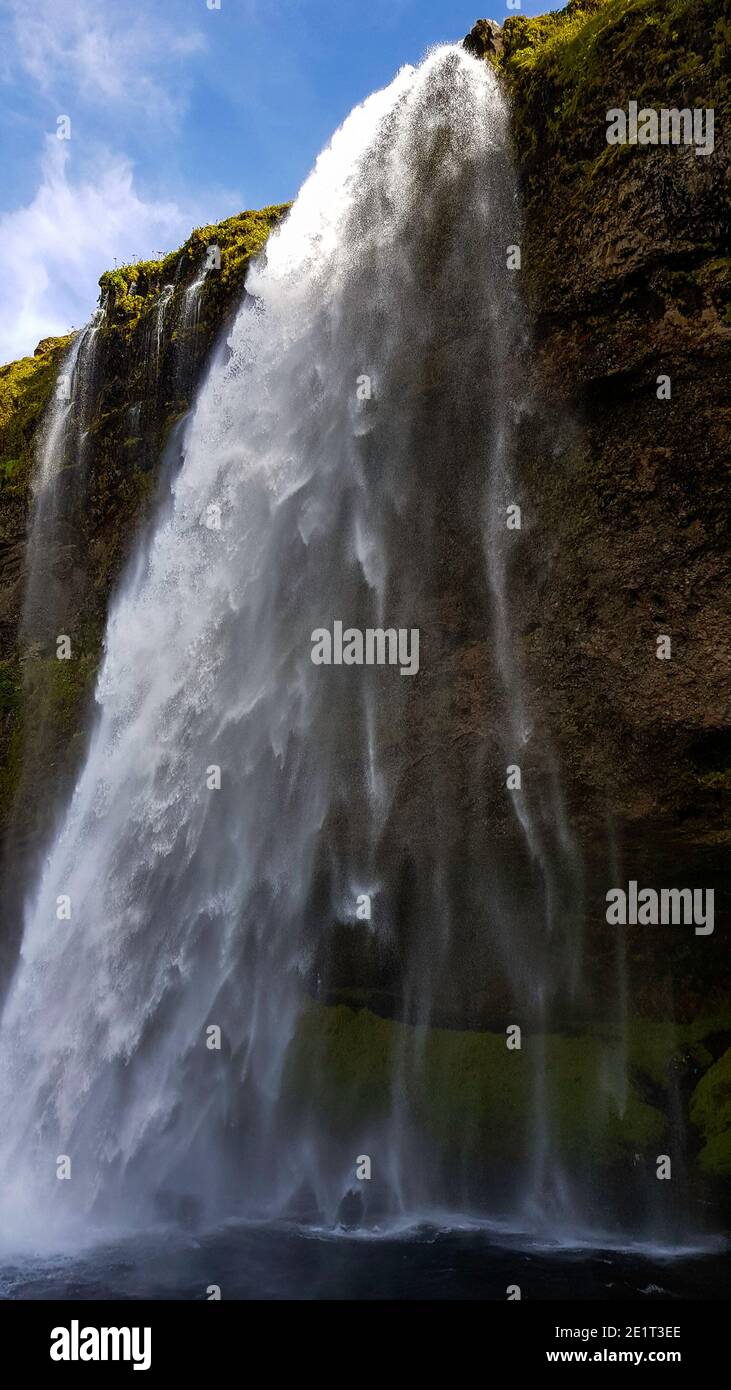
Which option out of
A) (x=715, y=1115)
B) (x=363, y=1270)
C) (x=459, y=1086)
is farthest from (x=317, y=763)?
(x=715, y=1115)

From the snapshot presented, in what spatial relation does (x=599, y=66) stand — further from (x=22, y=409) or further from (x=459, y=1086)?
(x=22, y=409)

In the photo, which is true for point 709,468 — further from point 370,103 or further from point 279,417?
point 370,103

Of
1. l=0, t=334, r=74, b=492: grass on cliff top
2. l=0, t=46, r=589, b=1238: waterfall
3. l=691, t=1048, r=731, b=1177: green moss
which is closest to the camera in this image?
l=691, t=1048, r=731, b=1177: green moss

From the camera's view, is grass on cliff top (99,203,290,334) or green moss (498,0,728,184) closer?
green moss (498,0,728,184)

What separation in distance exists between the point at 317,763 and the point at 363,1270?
6.52m

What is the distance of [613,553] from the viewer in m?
12.5

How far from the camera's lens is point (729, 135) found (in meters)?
11.4

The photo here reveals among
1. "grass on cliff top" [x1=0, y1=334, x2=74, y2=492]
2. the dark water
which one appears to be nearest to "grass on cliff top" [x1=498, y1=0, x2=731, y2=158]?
"grass on cliff top" [x1=0, y1=334, x2=74, y2=492]

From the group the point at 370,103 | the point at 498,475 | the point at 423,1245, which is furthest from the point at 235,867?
the point at 370,103

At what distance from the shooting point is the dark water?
9.62 metres

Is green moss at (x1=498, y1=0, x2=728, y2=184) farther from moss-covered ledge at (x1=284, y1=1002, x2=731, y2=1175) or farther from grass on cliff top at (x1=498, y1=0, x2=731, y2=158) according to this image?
moss-covered ledge at (x1=284, y1=1002, x2=731, y2=1175)

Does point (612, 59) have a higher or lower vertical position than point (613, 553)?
higher

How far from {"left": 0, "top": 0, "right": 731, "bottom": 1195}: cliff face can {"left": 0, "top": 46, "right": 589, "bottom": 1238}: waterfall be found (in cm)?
22

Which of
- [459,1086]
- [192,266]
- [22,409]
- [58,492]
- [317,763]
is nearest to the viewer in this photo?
[459,1086]
